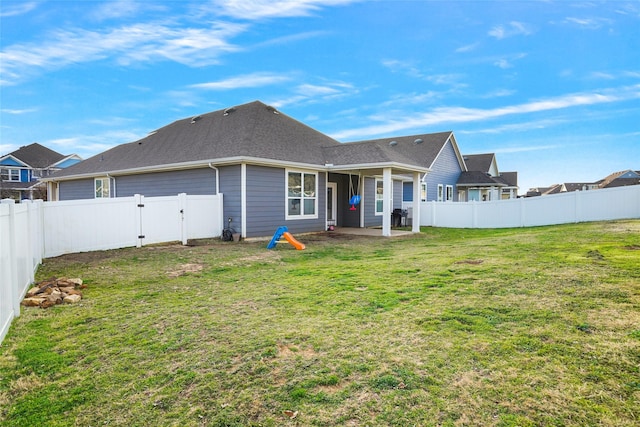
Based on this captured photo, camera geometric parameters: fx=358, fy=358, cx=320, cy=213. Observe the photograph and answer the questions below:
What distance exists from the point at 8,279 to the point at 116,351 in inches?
A: 70.2

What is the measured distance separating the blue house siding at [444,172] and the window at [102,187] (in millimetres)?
19266

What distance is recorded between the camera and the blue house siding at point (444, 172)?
2489 centimetres

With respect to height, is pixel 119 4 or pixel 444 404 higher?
pixel 119 4

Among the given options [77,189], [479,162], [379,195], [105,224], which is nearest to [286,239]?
[105,224]

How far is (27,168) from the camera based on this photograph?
40969mm

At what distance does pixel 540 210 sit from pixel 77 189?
949 inches

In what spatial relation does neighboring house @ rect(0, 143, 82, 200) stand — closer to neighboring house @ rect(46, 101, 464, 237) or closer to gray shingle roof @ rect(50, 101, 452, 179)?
neighboring house @ rect(46, 101, 464, 237)

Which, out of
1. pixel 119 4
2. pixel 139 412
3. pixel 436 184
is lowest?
pixel 139 412

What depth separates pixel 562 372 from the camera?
2.71m

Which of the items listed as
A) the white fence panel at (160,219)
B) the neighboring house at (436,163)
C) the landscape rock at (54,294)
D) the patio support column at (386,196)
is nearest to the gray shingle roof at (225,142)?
the white fence panel at (160,219)

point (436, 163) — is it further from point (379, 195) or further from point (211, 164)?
point (211, 164)

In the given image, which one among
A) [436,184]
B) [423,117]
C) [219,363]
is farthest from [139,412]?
[423,117]

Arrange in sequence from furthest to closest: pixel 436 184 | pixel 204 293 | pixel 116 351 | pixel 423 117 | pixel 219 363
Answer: pixel 423 117 < pixel 436 184 < pixel 204 293 < pixel 116 351 < pixel 219 363

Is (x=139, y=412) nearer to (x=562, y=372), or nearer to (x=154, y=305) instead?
(x=154, y=305)
